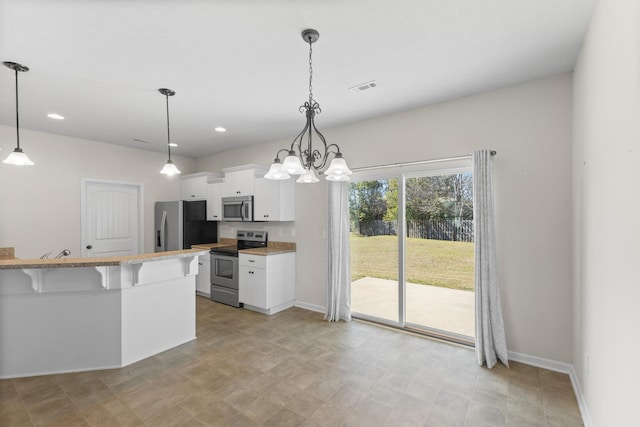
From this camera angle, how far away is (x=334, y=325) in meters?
3.79

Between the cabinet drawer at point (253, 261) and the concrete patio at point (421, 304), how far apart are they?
1.39 metres

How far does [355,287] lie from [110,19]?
3811 millimetres

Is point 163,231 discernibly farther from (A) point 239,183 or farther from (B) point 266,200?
(B) point 266,200

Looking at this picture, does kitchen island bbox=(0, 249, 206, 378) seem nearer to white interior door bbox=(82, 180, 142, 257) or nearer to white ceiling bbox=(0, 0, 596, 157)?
white ceiling bbox=(0, 0, 596, 157)

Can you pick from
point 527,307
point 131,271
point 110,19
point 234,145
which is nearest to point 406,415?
point 527,307

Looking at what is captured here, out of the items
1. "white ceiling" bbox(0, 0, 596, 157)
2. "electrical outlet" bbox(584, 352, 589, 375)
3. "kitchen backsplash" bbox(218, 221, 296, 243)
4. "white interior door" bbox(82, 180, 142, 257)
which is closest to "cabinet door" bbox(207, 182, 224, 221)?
"kitchen backsplash" bbox(218, 221, 296, 243)

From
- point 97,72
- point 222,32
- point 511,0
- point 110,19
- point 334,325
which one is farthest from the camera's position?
point 334,325

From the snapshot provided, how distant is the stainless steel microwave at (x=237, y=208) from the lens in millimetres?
4797

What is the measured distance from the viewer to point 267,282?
418cm

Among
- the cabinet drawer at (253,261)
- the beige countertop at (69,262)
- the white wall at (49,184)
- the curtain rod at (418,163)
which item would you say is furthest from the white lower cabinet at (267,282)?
the white wall at (49,184)

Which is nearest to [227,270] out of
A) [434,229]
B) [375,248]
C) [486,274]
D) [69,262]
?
[69,262]

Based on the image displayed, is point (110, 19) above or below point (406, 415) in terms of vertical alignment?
above

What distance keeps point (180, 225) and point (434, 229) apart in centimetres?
435

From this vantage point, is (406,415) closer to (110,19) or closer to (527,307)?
(527,307)
